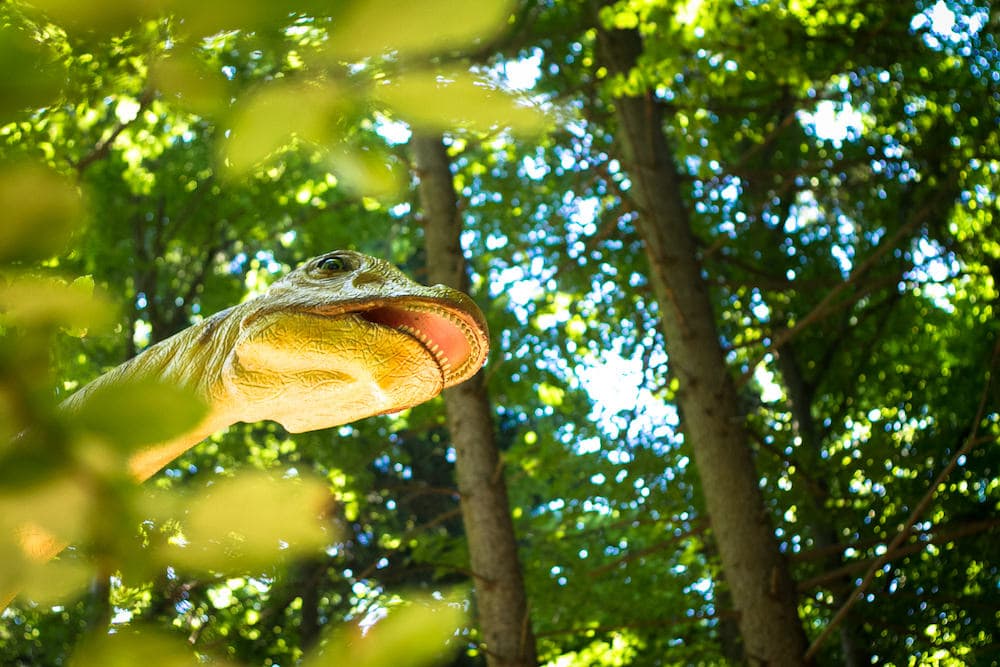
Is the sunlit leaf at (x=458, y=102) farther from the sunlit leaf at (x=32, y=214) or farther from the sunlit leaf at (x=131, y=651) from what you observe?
the sunlit leaf at (x=131, y=651)

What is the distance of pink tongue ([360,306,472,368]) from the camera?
1.89 m

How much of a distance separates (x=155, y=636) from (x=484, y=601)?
16.2 ft

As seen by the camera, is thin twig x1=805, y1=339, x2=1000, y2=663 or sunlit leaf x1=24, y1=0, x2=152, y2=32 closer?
sunlit leaf x1=24, y1=0, x2=152, y2=32

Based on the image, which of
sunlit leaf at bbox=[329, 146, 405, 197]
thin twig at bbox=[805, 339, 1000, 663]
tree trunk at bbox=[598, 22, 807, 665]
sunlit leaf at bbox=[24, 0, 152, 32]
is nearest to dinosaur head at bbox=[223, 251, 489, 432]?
sunlit leaf at bbox=[329, 146, 405, 197]

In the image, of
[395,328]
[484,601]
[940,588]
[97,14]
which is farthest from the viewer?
[940,588]

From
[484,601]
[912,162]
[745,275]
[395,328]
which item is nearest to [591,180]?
[745,275]

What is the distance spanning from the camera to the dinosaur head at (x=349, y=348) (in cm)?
186

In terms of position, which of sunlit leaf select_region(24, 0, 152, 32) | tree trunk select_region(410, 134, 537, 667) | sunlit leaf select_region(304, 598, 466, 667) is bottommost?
sunlit leaf select_region(304, 598, 466, 667)

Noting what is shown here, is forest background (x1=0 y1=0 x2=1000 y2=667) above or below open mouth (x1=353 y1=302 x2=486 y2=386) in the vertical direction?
above

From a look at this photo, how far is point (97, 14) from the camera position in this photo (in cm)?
80

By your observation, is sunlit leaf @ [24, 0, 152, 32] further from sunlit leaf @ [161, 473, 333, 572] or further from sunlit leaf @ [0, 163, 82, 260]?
sunlit leaf @ [161, 473, 333, 572]

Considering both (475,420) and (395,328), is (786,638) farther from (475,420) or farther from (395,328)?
(395,328)

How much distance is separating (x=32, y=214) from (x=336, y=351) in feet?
3.59

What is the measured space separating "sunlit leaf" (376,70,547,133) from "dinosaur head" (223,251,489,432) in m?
0.82
